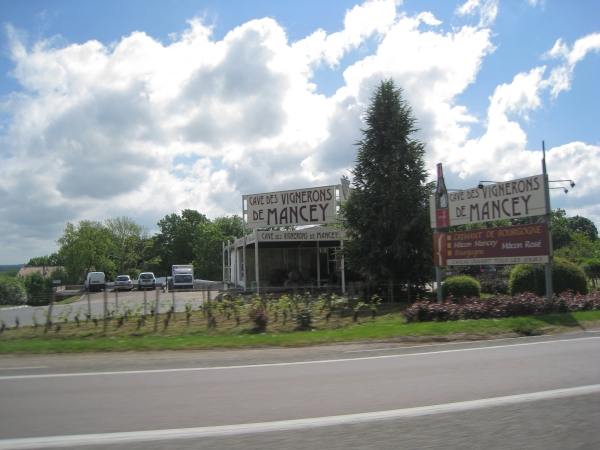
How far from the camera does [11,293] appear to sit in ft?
130

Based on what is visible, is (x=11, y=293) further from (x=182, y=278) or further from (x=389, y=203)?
(x=389, y=203)

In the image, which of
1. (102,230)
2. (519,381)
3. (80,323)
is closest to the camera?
(519,381)

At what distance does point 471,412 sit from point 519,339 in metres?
7.66

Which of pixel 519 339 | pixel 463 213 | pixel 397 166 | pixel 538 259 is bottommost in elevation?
pixel 519 339

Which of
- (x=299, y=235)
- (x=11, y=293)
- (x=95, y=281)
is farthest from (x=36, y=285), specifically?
(x=299, y=235)

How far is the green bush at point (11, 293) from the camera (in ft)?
129

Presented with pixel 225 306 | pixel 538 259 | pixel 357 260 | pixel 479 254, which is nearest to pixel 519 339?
pixel 538 259

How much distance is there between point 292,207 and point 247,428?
995 inches

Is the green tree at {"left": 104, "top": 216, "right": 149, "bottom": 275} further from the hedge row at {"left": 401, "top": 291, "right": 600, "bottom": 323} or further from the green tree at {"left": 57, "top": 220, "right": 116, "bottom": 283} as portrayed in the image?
the hedge row at {"left": 401, "top": 291, "right": 600, "bottom": 323}

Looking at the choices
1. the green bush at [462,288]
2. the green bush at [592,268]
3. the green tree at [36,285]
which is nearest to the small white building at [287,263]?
the green bush at [462,288]

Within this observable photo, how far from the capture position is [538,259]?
1719cm

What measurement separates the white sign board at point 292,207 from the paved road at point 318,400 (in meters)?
19.2

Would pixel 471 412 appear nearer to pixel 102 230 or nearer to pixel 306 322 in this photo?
pixel 306 322

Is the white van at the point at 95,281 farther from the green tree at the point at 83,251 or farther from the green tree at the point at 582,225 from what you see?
the green tree at the point at 582,225
